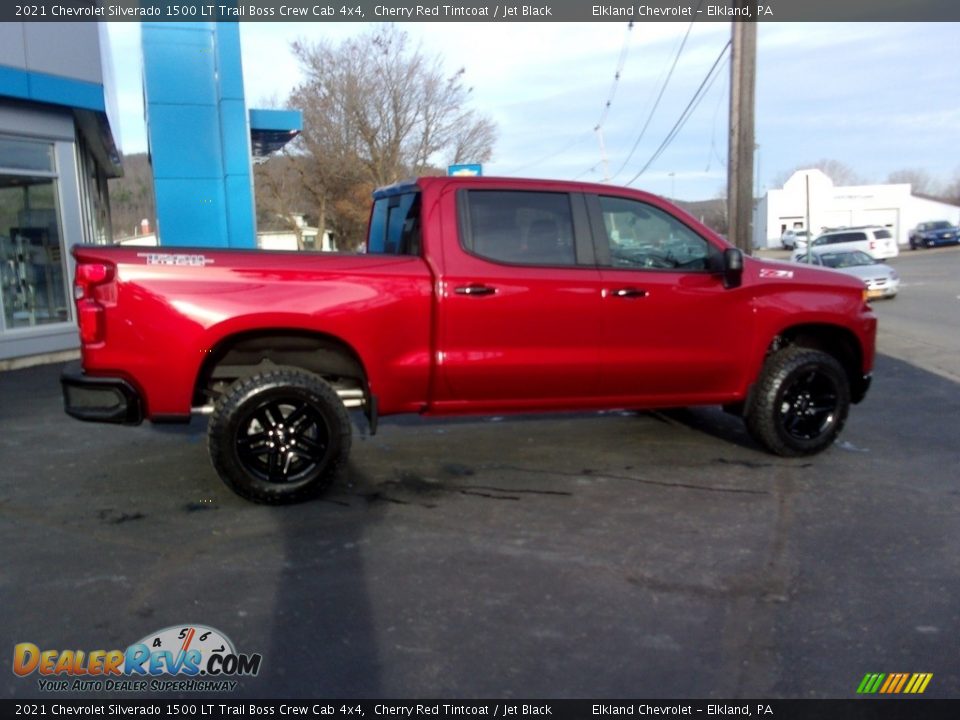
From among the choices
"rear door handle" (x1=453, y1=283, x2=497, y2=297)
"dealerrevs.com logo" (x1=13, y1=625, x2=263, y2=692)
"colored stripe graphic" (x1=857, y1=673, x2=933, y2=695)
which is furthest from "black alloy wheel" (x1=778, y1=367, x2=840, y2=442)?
"dealerrevs.com logo" (x1=13, y1=625, x2=263, y2=692)

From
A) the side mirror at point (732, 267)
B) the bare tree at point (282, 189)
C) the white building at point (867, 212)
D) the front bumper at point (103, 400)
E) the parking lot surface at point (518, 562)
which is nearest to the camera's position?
the parking lot surface at point (518, 562)

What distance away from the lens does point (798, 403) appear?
6.28 metres

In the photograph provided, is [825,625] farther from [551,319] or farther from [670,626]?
[551,319]

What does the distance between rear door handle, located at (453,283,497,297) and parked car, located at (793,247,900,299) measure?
16.6 meters

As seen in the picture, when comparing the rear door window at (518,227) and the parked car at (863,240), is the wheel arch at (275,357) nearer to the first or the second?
the rear door window at (518,227)

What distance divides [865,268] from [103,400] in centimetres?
2161

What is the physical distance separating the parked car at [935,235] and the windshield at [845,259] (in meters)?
31.7

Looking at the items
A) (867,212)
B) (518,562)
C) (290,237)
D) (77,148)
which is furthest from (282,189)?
(867,212)

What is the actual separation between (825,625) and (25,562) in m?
3.94

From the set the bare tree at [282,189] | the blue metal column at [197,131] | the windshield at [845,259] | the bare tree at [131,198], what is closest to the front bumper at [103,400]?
the blue metal column at [197,131]

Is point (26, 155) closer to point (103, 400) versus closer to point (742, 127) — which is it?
point (103, 400)

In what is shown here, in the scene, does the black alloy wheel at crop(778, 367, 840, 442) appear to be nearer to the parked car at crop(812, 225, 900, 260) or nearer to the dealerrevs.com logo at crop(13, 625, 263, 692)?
the dealerrevs.com logo at crop(13, 625, 263, 692)

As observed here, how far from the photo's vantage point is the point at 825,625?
3.69 metres

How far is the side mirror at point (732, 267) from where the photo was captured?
5.78 metres
